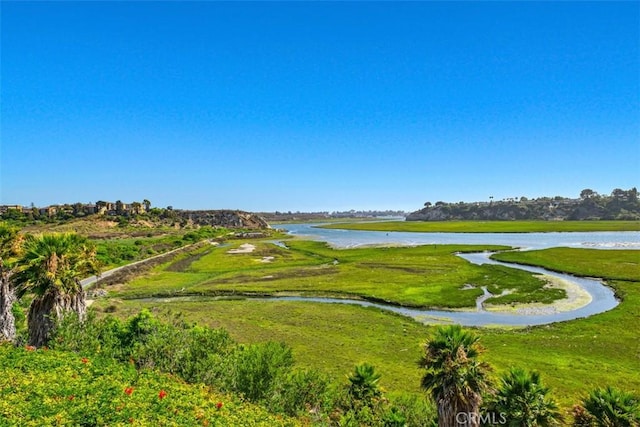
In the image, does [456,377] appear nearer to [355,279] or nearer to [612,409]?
[612,409]

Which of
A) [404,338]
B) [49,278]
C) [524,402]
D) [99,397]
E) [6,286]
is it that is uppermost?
[49,278]

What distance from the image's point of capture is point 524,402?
1188 centimetres

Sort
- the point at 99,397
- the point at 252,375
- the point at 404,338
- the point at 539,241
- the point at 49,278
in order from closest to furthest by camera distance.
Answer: the point at 99,397 < the point at 49,278 < the point at 252,375 < the point at 404,338 < the point at 539,241

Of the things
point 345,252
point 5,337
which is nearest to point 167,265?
point 345,252

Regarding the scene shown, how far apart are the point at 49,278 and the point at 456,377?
17.1m

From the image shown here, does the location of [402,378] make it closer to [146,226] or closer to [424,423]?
[424,423]

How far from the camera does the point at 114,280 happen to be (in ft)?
→ 206

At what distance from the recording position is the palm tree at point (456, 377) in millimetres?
12578

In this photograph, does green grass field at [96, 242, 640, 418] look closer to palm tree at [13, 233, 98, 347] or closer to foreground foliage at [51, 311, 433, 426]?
foreground foliage at [51, 311, 433, 426]

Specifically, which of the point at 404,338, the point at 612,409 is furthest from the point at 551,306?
the point at 612,409

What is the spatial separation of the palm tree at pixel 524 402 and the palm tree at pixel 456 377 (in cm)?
58

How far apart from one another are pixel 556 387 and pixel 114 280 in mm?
63190

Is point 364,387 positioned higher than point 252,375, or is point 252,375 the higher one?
point 252,375

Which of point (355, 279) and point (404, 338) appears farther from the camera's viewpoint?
point (355, 279)
